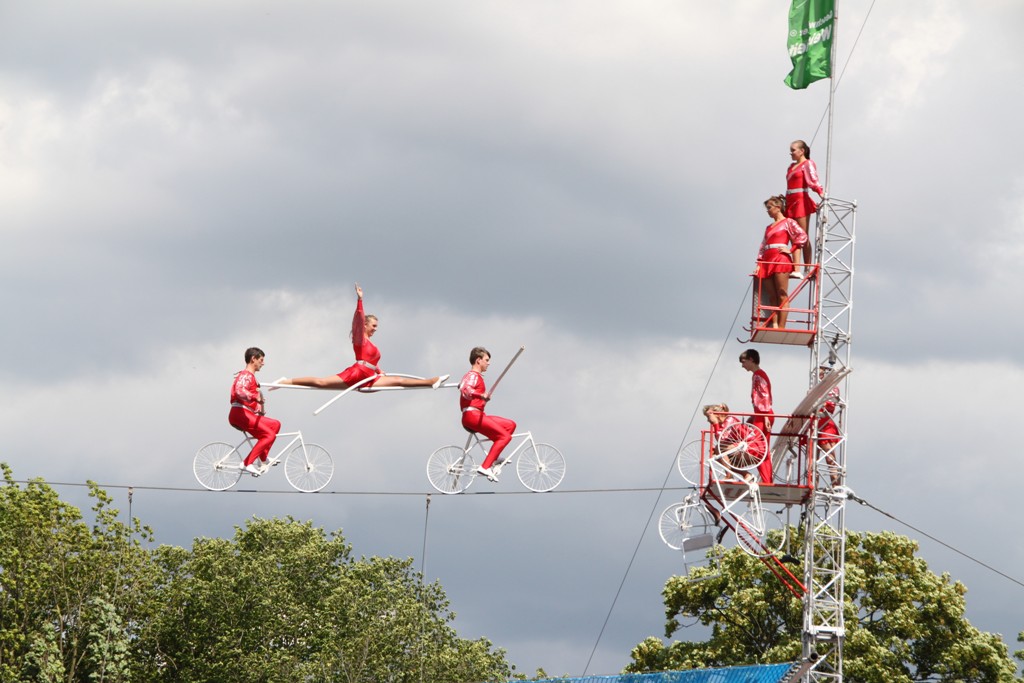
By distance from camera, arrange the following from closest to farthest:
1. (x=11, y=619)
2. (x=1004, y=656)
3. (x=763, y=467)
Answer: (x=763, y=467) → (x=1004, y=656) → (x=11, y=619)

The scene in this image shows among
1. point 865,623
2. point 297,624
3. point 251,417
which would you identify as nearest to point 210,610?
point 297,624

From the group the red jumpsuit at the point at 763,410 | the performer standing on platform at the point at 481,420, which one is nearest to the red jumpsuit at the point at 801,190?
the red jumpsuit at the point at 763,410

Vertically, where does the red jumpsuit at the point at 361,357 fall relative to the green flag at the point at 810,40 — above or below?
below

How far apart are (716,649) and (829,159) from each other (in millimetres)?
15991

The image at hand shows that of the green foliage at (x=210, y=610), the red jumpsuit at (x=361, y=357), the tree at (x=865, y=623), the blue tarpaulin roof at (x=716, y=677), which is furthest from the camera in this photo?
the green foliage at (x=210, y=610)

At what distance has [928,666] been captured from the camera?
4522 centimetres

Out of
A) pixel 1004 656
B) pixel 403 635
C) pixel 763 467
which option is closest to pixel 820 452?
pixel 763 467

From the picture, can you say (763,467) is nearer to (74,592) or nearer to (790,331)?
(790,331)

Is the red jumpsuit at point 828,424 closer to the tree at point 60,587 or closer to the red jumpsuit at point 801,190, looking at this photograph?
the red jumpsuit at point 801,190

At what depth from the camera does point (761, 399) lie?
32531 millimetres

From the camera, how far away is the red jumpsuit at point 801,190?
33.4 m

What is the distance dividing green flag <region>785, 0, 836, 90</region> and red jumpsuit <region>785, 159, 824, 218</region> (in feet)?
6.74

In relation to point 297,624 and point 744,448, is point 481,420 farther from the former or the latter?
point 297,624

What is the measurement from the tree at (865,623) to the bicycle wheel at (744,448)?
12.1m
